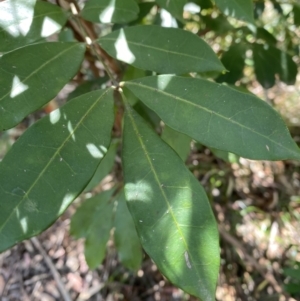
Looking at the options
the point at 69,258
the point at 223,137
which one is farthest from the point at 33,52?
the point at 69,258

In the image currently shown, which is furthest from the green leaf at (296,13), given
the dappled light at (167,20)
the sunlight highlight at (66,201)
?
the sunlight highlight at (66,201)

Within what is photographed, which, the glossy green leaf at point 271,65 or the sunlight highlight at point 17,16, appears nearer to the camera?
the sunlight highlight at point 17,16

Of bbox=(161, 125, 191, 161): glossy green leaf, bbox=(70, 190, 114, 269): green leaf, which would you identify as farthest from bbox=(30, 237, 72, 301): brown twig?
bbox=(161, 125, 191, 161): glossy green leaf

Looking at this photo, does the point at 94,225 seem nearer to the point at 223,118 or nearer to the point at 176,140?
the point at 176,140

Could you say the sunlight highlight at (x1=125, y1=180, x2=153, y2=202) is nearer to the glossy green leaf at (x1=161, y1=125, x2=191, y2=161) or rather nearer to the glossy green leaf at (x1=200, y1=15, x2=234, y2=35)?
the glossy green leaf at (x1=161, y1=125, x2=191, y2=161)

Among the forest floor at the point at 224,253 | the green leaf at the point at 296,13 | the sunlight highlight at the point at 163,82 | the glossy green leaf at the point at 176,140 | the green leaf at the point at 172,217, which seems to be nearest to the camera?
the green leaf at the point at 172,217

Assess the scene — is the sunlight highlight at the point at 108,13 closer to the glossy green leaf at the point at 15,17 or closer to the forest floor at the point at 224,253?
the glossy green leaf at the point at 15,17

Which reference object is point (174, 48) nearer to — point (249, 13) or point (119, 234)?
point (249, 13)
